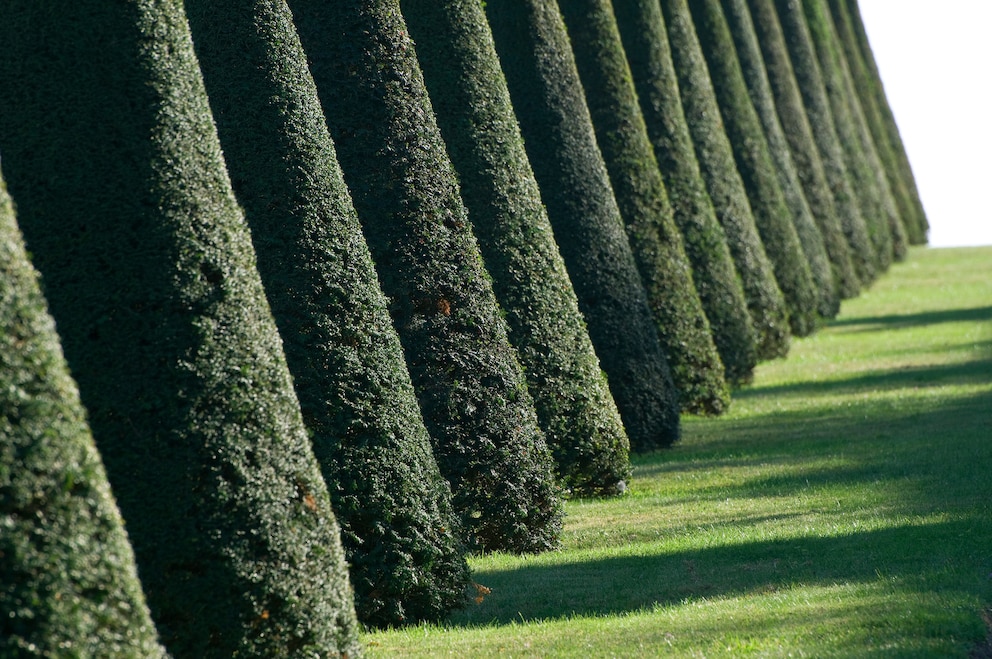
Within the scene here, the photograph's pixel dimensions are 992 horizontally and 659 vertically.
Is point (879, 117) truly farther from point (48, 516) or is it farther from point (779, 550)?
point (48, 516)

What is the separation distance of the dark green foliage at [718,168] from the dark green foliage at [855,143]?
50.8ft

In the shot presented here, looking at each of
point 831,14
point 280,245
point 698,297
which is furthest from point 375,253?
point 831,14

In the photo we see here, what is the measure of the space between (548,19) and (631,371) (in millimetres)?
4132

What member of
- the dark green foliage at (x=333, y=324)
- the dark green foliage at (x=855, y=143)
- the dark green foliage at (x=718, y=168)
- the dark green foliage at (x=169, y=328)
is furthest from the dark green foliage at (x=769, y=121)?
the dark green foliage at (x=169, y=328)

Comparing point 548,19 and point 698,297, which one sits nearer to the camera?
point 548,19

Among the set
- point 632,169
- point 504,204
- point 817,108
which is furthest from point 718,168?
point 817,108

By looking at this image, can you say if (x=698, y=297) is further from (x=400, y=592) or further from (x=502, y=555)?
(x=400, y=592)

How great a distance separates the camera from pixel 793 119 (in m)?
30.5

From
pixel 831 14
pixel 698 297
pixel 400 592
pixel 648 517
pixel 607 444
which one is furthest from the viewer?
pixel 831 14

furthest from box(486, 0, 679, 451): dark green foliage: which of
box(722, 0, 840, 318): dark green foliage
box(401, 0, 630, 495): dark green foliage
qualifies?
box(722, 0, 840, 318): dark green foliage

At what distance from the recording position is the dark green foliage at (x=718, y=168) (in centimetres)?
2166

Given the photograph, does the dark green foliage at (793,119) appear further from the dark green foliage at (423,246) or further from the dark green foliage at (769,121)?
the dark green foliage at (423,246)

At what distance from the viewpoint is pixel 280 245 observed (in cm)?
916

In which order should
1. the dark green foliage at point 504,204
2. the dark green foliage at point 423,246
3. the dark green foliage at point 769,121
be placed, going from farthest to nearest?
the dark green foliage at point 769,121
the dark green foliage at point 504,204
the dark green foliage at point 423,246
